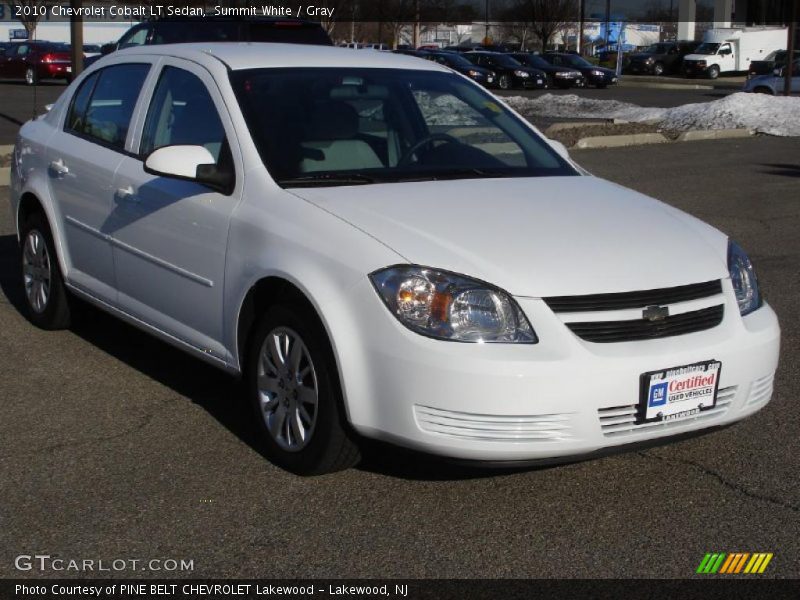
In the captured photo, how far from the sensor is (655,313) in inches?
160

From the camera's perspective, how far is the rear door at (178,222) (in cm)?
489

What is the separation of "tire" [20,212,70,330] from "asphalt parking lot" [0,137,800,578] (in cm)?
68

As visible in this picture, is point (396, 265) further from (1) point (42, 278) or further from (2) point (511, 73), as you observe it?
(2) point (511, 73)

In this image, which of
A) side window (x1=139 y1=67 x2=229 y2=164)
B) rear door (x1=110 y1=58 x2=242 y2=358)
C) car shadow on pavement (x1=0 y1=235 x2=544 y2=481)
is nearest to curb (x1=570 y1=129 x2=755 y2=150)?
car shadow on pavement (x1=0 y1=235 x2=544 y2=481)

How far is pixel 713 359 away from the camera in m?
4.13

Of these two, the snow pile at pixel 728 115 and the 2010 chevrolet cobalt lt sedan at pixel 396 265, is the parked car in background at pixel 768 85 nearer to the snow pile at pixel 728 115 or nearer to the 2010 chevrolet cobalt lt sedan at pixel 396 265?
the snow pile at pixel 728 115

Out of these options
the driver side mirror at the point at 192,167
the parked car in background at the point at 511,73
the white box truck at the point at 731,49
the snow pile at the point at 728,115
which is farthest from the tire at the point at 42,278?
the white box truck at the point at 731,49

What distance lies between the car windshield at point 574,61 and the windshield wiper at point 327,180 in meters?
42.3

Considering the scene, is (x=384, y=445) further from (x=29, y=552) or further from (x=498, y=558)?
(x=29, y=552)

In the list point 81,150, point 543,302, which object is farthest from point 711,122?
point 543,302

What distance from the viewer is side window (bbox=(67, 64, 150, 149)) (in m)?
5.85

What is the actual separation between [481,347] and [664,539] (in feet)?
2.99

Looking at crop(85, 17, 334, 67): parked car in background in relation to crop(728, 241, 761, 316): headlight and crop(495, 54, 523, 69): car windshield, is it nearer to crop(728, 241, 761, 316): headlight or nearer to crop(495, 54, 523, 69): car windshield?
crop(728, 241, 761, 316): headlight
